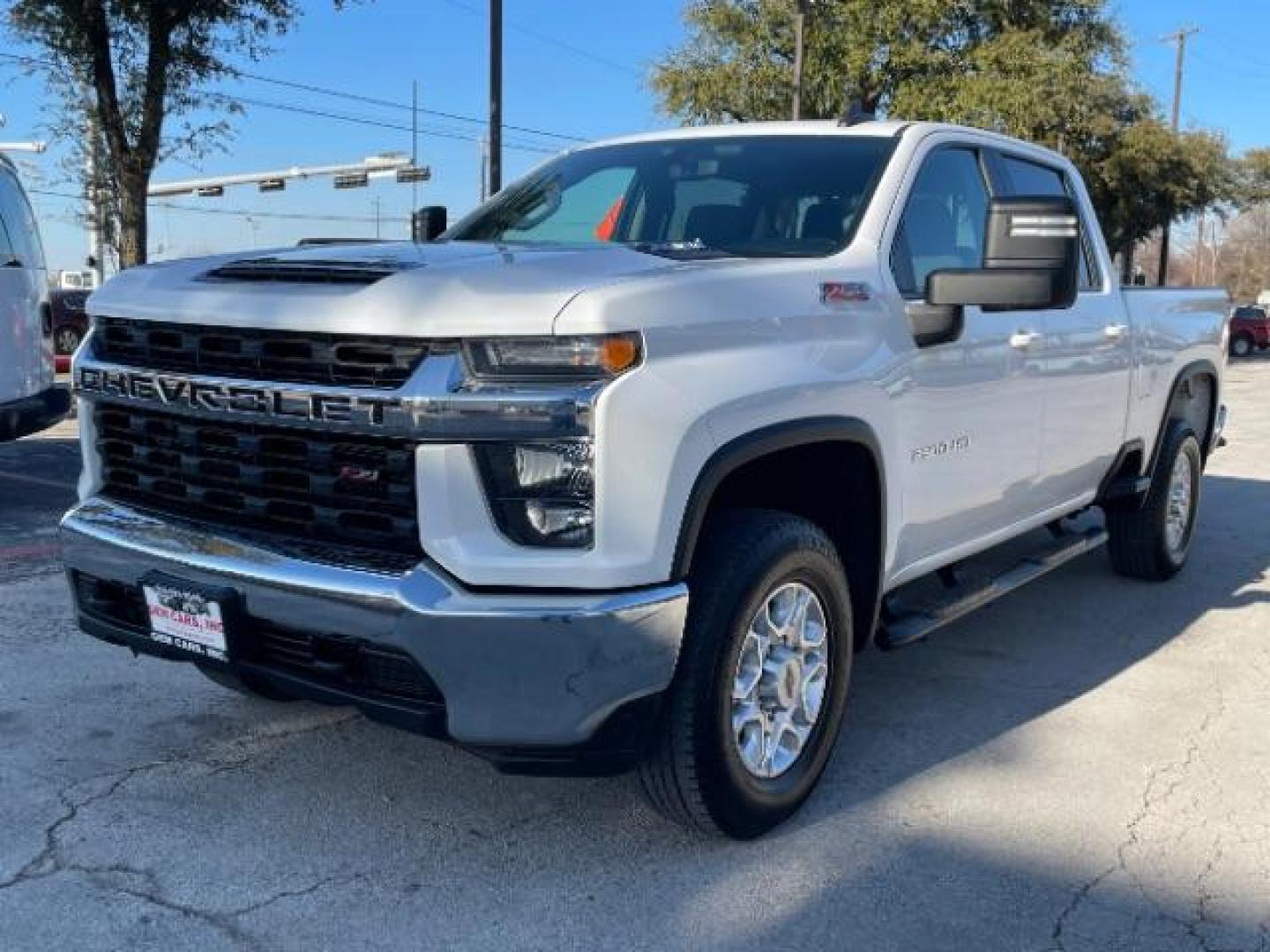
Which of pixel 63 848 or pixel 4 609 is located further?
pixel 4 609

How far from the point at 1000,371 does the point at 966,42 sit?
23996 millimetres

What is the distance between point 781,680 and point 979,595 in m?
1.38

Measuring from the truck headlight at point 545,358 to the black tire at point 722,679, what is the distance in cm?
58

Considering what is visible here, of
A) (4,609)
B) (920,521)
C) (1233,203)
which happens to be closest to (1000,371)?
(920,521)

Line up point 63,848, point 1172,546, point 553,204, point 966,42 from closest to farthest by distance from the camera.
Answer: point 63,848, point 553,204, point 1172,546, point 966,42

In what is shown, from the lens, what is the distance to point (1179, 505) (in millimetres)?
6477

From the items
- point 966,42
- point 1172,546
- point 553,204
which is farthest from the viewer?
point 966,42

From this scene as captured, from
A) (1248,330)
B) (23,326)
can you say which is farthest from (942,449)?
(1248,330)

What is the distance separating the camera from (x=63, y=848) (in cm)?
322

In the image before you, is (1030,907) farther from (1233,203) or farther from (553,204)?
(1233,203)

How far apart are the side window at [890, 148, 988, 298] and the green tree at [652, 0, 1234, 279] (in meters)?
21.0

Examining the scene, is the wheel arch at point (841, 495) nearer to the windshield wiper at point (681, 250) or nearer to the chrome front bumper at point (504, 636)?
the chrome front bumper at point (504, 636)

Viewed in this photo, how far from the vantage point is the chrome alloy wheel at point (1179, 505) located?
6297 millimetres

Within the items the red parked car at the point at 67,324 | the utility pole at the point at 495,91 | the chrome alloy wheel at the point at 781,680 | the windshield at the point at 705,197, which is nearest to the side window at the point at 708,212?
the windshield at the point at 705,197
